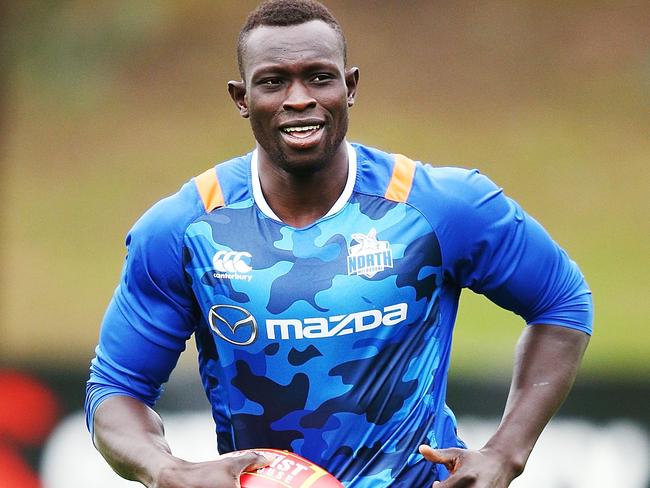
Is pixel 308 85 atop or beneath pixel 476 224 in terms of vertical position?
atop

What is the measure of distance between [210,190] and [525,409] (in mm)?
1206

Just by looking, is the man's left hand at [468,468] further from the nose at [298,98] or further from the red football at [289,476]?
the nose at [298,98]

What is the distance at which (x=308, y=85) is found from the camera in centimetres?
471

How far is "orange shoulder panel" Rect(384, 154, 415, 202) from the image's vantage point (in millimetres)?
4848

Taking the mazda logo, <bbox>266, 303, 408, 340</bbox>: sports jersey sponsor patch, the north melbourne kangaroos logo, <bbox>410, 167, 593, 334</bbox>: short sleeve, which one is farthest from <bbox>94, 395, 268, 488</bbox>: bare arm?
<bbox>410, 167, 593, 334</bbox>: short sleeve

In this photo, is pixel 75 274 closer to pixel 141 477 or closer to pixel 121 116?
pixel 121 116

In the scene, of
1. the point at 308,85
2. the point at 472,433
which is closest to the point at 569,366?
the point at 308,85

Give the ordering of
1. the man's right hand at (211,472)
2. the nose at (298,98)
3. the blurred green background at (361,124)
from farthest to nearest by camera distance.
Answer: the blurred green background at (361,124), the nose at (298,98), the man's right hand at (211,472)

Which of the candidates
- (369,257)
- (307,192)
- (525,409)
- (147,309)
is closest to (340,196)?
(307,192)

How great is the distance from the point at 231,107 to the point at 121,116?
71 cm

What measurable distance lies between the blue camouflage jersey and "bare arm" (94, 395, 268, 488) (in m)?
0.08

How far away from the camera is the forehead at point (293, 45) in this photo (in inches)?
186

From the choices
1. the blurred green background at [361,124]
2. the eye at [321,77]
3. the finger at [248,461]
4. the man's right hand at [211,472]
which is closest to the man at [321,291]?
the eye at [321,77]

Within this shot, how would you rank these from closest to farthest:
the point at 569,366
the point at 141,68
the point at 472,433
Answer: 1. the point at 569,366
2. the point at 472,433
3. the point at 141,68
